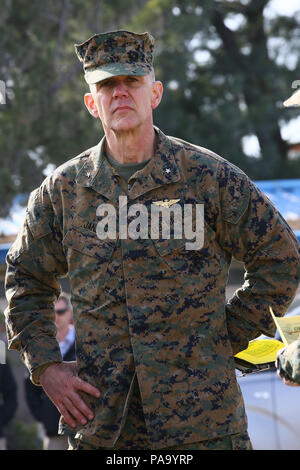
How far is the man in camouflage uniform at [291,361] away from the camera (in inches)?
111

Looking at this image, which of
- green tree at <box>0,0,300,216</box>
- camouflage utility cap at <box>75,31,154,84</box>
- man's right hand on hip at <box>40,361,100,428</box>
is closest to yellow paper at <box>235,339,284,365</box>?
man's right hand on hip at <box>40,361,100,428</box>

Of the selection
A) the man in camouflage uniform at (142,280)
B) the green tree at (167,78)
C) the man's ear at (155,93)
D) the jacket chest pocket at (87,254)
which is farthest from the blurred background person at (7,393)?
the man's ear at (155,93)

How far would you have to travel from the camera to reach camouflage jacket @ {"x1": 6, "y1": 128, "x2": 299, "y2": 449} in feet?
10.2

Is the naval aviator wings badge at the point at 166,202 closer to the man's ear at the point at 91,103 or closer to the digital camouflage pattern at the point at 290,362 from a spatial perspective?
the man's ear at the point at 91,103

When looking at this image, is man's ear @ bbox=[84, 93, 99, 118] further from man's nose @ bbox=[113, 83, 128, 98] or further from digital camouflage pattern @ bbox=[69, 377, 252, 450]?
digital camouflage pattern @ bbox=[69, 377, 252, 450]

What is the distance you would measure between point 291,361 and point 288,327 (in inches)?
8.0

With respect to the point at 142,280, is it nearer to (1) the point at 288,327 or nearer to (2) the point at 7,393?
(1) the point at 288,327

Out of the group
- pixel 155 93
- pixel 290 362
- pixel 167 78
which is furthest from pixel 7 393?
pixel 167 78

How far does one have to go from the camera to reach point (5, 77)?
30.0ft

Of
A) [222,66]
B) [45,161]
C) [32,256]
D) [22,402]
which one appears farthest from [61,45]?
[32,256]

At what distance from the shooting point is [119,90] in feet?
10.5

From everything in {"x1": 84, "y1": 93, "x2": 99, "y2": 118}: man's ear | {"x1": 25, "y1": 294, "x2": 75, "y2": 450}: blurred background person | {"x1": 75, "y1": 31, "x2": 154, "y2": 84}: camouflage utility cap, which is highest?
{"x1": 75, "y1": 31, "x2": 154, "y2": 84}: camouflage utility cap

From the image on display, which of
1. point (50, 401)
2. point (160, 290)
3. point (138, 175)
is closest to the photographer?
point (160, 290)

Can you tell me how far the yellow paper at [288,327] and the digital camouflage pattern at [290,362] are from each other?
0.07 meters
